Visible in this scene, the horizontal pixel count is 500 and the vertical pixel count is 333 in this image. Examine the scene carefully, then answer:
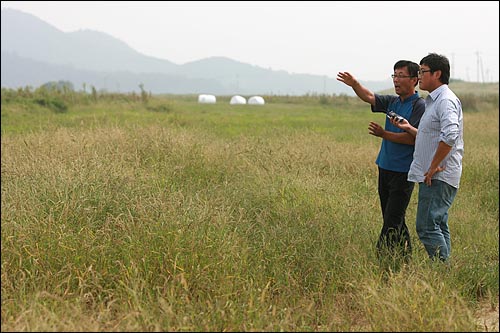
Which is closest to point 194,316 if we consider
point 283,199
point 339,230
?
point 339,230

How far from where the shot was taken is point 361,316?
341 centimetres

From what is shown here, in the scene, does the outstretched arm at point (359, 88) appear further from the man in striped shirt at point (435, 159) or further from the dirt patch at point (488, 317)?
the dirt patch at point (488, 317)

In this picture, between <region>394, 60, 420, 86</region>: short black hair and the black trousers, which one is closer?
<region>394, 60, 420, 86</region>: short black hair

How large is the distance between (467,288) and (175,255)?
7.50 ft

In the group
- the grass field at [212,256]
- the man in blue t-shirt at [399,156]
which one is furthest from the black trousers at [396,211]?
the grass field at [212,256]

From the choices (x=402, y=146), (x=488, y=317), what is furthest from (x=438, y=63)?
(x=488, y=317)

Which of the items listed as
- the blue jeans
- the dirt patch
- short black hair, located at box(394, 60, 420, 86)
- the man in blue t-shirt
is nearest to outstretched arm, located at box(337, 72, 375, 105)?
the man in blue t-shirt

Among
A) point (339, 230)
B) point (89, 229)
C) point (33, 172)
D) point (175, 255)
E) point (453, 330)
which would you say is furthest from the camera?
point (33, 172)

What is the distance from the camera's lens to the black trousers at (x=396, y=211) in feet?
13.8

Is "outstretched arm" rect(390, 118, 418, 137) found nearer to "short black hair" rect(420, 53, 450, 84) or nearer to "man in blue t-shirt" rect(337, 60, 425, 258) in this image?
"man in blue t-shirt" rect(337, 60, 425, 258)

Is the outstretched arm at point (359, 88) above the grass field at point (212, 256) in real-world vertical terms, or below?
above

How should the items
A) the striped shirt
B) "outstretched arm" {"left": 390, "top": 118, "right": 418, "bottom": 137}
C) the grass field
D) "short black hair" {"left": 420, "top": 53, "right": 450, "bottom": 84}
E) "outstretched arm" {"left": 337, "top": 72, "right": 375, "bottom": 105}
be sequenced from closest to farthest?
the grass field, the striped shirt, "short black hair" {"left": 420, "top": 53, "right": 450, "bottom": 84}, "outstretched arm" {"left": 390, "top": 118, "right": 418, "bottom": 137}, "outstretched arm" {"left": 337, "top": 72, "right": 375, "bottom": 105}

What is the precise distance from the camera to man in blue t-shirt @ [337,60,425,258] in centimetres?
411

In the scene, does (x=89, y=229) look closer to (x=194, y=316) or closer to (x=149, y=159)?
(x=194, y=316)
